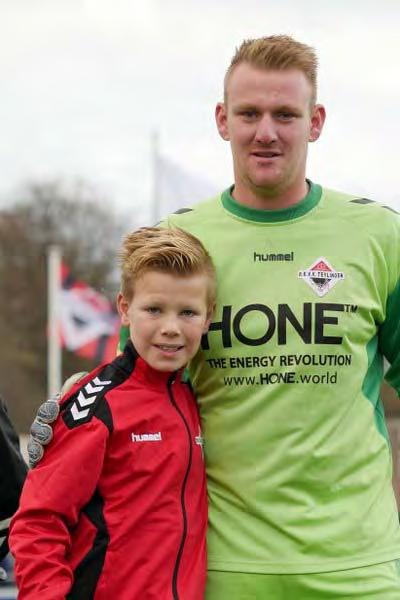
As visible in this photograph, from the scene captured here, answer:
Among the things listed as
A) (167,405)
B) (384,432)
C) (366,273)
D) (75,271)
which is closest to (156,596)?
(167,405)

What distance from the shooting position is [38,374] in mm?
45844

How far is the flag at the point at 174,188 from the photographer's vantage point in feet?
60.2

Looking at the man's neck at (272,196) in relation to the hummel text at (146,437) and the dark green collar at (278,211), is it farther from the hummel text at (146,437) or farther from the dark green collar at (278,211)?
the hummel text at (146,437)

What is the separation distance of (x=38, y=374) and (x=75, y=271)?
421 cm

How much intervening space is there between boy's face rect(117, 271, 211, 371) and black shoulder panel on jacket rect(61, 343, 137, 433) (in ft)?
0.22

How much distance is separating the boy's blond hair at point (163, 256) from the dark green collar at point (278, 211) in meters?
0.18

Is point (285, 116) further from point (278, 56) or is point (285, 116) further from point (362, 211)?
point (362, 211)

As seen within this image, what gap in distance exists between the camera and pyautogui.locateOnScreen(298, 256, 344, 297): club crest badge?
363 cm

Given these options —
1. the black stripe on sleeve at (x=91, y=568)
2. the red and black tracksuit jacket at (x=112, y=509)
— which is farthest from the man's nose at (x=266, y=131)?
the black stripe on sleeve at (x=91, y=568)

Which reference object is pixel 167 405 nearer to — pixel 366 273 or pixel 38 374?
pixel 366 273

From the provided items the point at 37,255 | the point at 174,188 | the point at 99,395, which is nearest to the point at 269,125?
the point at 99,395

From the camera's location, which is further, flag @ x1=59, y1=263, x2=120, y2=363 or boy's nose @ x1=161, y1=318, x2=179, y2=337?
flag @ x1=59, y1=263, x2=120, y2=363

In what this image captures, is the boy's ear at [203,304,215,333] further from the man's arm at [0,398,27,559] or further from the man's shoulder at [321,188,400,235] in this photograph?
the man's arm at [0,398,27,559]

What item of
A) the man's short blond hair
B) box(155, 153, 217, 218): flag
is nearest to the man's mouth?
the man's short blond hair
